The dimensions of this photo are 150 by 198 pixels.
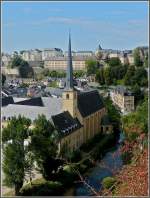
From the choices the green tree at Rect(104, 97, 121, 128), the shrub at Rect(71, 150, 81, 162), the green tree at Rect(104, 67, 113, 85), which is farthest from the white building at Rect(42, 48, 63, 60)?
the shrub at Rect(71, 150, 81, 162)

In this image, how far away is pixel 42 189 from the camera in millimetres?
7520

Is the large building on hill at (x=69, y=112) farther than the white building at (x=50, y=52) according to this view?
No

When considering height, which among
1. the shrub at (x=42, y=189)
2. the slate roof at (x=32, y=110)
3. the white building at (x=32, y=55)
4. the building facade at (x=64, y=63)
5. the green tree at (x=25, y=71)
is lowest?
the shrub at (x=42, y=189)

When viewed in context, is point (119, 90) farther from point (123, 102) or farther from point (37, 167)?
point (37, 167)

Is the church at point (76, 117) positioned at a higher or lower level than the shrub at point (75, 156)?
higher

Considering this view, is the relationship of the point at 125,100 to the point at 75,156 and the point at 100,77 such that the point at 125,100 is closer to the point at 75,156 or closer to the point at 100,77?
the point at 100,77

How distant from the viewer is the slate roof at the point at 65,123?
10394mm

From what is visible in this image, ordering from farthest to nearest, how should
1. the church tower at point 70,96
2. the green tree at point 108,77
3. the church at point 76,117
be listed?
the green tree at point 108,77, the church tower at point 70,96, the church at point 76,117

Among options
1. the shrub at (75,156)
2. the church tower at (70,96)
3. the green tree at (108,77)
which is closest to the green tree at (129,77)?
the green tree at (108,77)

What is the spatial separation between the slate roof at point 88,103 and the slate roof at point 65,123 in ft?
2.40

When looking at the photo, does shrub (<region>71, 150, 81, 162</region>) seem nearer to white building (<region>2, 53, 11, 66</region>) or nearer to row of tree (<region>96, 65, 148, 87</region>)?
row of tree (<region>96, 65, 148, 87</region>)

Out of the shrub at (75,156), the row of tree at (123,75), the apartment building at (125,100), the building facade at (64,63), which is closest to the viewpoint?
the shrub at (75,156)

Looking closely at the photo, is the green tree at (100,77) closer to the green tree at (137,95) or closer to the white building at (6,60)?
the green tree at (137,95)

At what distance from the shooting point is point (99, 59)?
33.2 meters
